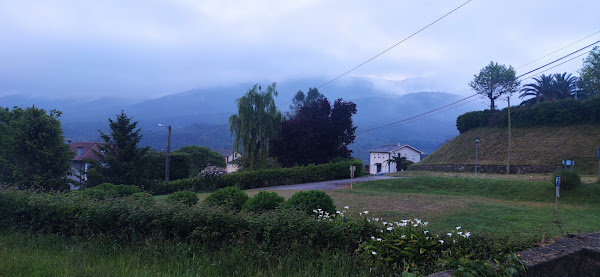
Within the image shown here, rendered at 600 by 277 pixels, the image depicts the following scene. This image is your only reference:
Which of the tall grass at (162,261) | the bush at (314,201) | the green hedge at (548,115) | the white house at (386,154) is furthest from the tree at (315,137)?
the white house at (386,154)

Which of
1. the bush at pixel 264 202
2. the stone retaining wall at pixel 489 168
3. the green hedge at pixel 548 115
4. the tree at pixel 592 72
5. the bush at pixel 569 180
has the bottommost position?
the bush at pixel 264 202

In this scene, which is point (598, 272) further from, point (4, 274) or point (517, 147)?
point (517, 147)

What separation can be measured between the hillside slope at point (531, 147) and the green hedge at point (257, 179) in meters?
17.0

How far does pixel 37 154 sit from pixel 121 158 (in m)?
4.86

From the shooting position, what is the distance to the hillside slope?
3142 cm

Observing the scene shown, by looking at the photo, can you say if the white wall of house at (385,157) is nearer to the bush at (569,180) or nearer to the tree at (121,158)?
the tree at (121,158)

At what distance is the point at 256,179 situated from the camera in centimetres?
2770

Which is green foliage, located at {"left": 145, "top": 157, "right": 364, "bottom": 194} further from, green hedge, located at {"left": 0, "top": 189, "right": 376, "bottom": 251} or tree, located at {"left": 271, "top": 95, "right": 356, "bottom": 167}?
green hedge, located at {"left": 0, "top": 189, "right": 376, "bottom": 251}

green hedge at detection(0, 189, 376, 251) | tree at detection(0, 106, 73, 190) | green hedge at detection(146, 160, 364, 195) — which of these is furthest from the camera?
green hedge at detection(146, 160, 364, 195)

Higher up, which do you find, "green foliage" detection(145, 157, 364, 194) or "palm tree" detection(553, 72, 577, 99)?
"palm tree" detection(553, 72, 577, 99)

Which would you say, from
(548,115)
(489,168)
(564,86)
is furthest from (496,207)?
(564,86)

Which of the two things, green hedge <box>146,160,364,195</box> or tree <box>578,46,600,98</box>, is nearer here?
green hedge <box>146,160,364,195</box>

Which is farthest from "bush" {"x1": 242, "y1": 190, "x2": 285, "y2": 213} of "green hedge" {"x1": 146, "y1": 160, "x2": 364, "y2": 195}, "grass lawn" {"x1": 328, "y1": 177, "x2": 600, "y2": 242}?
"green hedge" {"x1": 146, "y1": 160, "x2": 364, "y2": 195}

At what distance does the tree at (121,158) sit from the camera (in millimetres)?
25297
